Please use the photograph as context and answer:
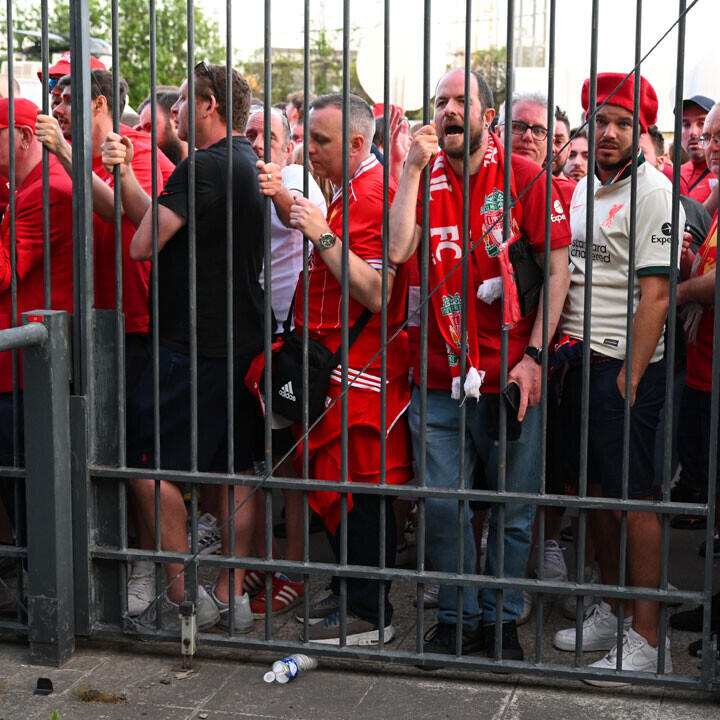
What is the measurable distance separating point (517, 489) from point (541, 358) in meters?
0.47

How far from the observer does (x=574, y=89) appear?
879 cm

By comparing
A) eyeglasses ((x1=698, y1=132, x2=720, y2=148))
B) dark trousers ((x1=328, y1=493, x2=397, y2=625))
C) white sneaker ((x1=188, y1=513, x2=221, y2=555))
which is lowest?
white sneaker ((x1=188, y1=513, x2=221, y2=555))

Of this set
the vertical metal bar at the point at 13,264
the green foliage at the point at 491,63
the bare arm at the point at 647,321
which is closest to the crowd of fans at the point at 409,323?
the bare arm at the point at 647,321

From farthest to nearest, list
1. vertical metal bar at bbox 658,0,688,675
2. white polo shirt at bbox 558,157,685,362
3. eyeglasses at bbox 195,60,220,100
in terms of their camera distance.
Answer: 1. eyeglasses at bbox 195,60,220,100
2. white polo shirt at bbox 558,157,685,362
3. vertical metal bar at bbox 658,0,688,675

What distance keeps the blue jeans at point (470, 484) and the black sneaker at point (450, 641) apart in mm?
29

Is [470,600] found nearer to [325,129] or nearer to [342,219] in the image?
[342,219]

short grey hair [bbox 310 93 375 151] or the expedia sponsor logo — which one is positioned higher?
short grey hair [bbox 310 93 375 151]

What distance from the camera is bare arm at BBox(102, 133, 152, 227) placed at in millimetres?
3998

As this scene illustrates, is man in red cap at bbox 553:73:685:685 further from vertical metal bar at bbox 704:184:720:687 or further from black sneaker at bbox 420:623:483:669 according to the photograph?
black sneaker at bbox 420:623:483:669

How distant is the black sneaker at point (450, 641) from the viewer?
407cm

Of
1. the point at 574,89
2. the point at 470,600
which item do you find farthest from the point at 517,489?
the point at 574,89

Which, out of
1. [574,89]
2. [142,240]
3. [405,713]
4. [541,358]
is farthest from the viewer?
[574,89]

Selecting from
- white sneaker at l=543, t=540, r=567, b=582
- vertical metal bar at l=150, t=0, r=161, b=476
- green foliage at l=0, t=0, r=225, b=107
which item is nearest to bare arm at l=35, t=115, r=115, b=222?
vertical metal bar at l=150, t=0, r=161, b=476

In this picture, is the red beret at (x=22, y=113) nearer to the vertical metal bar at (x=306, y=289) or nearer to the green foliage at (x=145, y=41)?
the vertical metal bar at (x=306, y=289)
